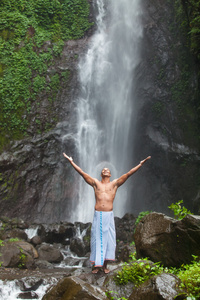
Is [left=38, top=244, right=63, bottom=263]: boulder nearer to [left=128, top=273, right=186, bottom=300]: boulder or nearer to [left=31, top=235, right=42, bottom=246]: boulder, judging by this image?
[left=31, top=235, right=42, bottom=246]: boulder

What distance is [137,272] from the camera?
377 centimetres

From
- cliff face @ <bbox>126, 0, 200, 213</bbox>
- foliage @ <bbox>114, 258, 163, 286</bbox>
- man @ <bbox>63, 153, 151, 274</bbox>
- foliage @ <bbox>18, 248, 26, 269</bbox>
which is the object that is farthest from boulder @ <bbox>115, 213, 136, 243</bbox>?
foliage @ <bbox>114, 258, 163, 286</bbox>

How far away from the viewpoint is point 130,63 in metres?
18.0

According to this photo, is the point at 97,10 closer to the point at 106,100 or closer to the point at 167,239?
the point at 106,100

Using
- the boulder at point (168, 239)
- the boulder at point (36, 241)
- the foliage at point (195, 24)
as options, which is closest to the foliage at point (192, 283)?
the boulder at point (168, 239)

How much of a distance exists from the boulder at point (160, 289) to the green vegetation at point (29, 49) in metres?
12.6

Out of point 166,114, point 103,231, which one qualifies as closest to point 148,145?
point 166,114

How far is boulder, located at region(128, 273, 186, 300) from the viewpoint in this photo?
9.13 feet

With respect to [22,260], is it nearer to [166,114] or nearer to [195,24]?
[166,114]

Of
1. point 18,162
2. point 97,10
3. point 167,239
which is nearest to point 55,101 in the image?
point 18,162

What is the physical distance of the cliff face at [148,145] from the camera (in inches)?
539

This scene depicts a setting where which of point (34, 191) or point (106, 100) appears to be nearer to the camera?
point (34, 191)

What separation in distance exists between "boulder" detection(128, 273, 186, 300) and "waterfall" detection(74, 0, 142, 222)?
11.7 metres

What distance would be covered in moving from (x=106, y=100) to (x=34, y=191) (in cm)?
750
